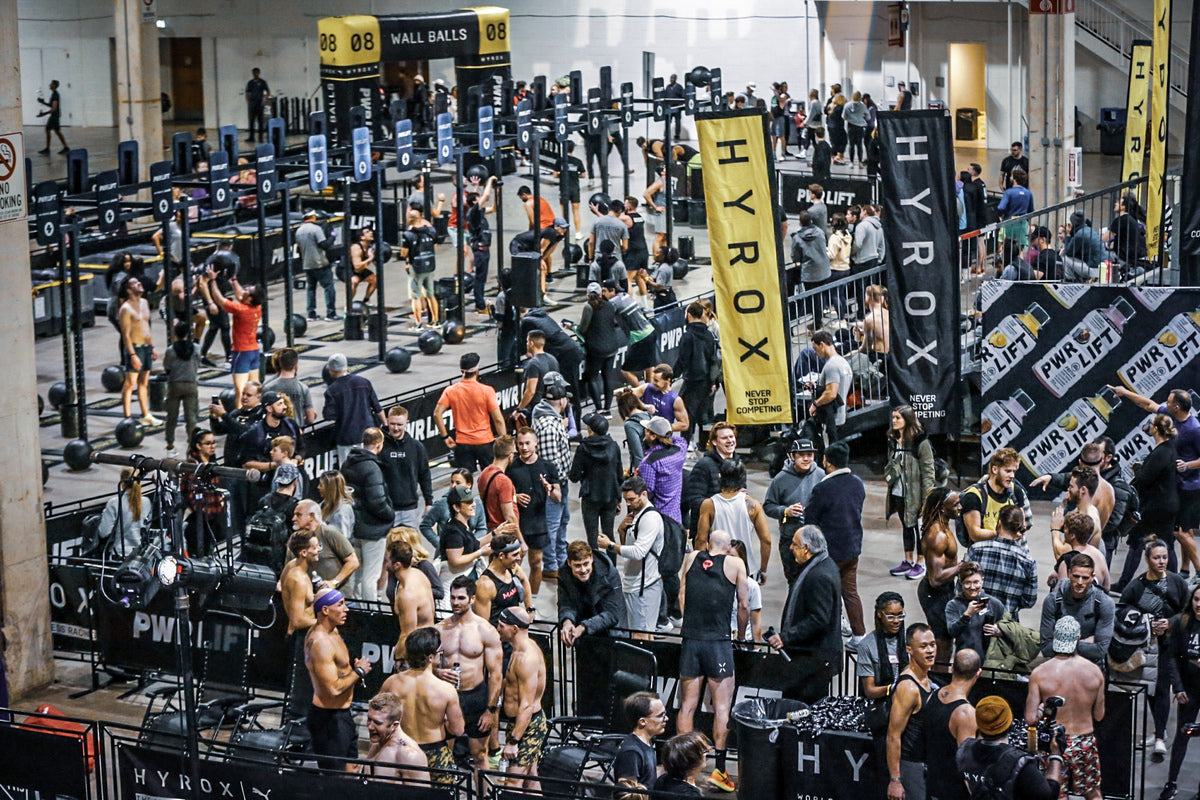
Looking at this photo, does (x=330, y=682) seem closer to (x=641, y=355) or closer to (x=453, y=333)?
(x=641, y=355)

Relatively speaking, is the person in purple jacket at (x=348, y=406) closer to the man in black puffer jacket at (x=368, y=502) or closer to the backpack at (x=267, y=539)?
the man in black puffer jacket at (x=368, y=502)

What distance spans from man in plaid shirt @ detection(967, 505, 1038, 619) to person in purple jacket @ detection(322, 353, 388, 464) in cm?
608

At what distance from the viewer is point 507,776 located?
9.38m

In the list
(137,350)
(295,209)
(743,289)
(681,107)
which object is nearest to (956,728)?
(743,289)

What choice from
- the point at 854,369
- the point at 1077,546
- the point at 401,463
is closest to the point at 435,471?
the point at 401,463

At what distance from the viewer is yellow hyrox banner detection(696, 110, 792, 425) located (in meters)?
12.4

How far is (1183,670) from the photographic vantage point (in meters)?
10.6

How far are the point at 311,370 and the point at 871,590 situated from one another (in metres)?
10.4

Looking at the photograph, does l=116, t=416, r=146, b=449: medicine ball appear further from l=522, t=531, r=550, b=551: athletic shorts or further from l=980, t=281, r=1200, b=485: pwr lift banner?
l=980, t=281, r=1200, b=485: pwr lift banner

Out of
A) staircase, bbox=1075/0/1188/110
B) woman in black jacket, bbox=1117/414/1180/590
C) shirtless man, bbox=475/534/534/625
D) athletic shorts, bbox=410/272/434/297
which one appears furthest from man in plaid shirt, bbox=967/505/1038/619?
staircase, bbox=1075/0/1188/110

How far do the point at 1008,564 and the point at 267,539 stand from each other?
5.25 meters

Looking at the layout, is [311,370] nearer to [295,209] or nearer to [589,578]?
[295,209]

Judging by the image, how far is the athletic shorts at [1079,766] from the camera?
9766 mm

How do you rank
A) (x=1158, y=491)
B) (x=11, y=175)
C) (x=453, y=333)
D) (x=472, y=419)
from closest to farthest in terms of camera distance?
(x=11, y=175) < (x=1158, y=491) < (x=472, y=419) < (x=453, y=333)
